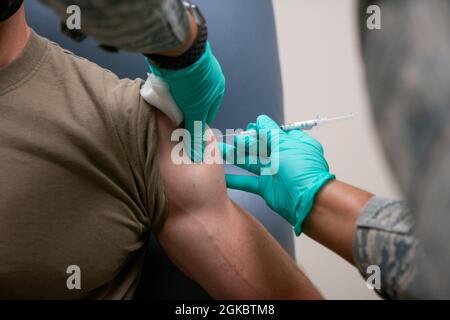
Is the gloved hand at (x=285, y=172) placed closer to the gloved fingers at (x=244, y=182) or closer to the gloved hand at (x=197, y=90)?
the gloved fingers at (x=244, y=182)

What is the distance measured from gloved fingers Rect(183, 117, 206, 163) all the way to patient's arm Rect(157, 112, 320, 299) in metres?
0.02

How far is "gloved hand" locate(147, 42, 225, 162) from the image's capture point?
0.81 meters

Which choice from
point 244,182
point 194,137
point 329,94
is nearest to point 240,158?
point 244,182

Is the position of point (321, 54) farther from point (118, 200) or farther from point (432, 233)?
point (432, 233)

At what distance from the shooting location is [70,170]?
84 centimetres

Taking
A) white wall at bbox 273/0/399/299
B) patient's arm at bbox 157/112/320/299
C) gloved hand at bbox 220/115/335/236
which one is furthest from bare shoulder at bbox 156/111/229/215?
white wall at bbox 273/0/399/299

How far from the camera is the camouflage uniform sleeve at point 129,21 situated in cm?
53

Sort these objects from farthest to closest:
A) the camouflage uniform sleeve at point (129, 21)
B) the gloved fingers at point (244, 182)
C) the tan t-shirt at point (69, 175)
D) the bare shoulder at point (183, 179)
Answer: the gloved fingers at point (244, 182)
the bare shoulder at point (183, 179)
the tan t-shirt at point (69, 175)
the camouflage uniform sleeve at point (129, 21)

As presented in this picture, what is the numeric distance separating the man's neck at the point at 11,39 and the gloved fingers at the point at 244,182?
52 centimetres

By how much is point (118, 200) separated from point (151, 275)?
277 mm

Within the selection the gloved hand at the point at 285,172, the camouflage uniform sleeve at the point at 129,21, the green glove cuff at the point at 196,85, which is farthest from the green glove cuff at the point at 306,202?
the camouflage uniform sleeve at the point at 129,21

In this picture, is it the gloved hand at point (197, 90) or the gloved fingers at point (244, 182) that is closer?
the gloved hand at point (197, 90)

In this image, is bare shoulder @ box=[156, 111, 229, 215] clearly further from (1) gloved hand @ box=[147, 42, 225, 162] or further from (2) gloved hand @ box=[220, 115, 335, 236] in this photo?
(2) gloved hand @ box=[220, 115, 335, 236]

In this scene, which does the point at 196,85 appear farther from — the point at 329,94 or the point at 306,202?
the point at 329,94
